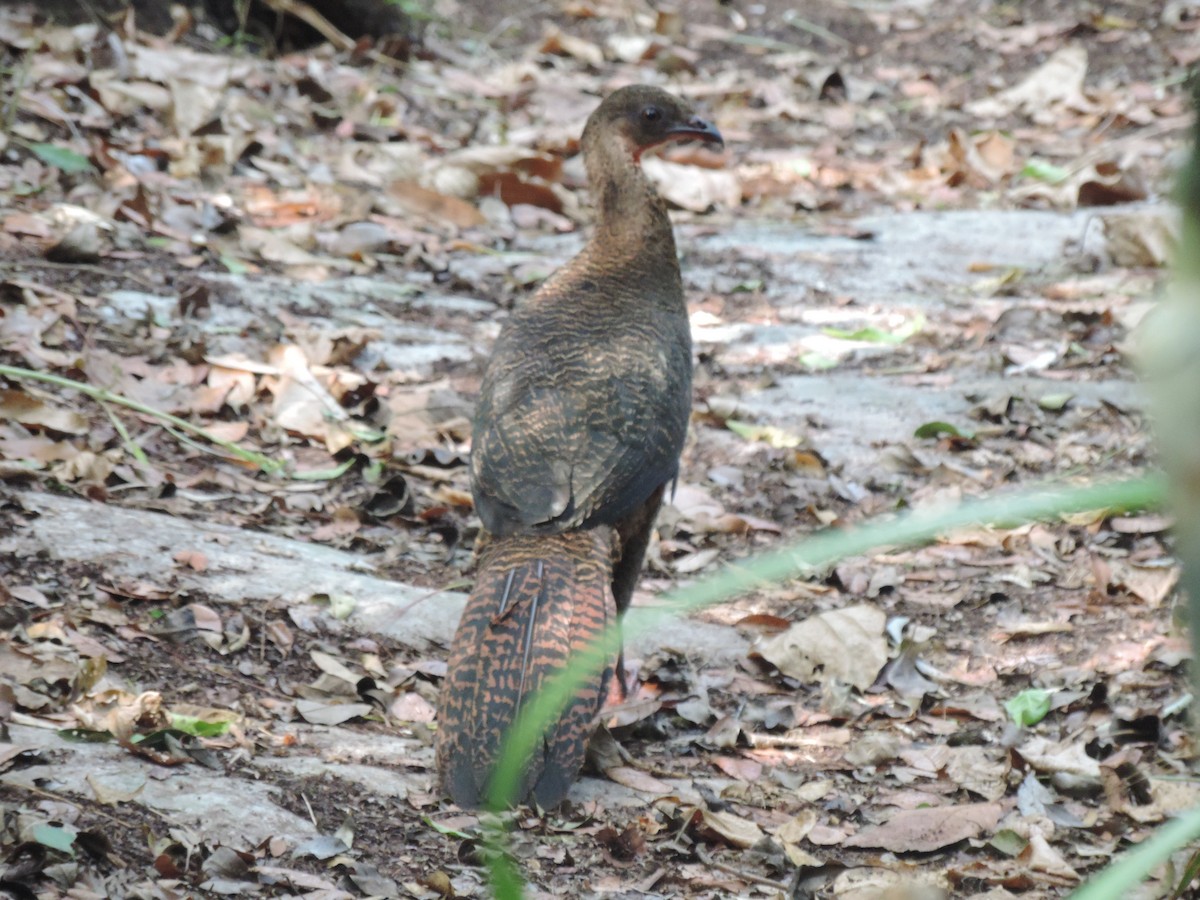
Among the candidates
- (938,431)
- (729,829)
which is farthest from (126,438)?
(938,431)

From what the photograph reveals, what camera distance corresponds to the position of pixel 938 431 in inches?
255

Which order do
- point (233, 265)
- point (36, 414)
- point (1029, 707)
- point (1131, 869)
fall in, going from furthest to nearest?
point (233, 265), point (36, 414), point (1029, 707), point (1131, 869)

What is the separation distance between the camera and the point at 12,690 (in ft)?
11.6

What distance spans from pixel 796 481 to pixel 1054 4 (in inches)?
348

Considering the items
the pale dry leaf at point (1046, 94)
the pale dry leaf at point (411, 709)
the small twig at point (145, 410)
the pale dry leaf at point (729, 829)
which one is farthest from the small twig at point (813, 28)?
the pale dry leaf at point (729, 829)

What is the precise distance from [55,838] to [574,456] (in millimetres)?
1922

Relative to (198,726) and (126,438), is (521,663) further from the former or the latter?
(126,438)

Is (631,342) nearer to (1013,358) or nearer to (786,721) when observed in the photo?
(786,721)

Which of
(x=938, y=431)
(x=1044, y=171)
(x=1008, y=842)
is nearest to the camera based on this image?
(x=1008, y=842)

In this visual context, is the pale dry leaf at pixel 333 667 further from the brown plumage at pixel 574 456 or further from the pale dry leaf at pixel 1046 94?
the pale dry leaf at pixel 1046 94

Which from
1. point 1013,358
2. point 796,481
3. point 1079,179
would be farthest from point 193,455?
point 1079,179

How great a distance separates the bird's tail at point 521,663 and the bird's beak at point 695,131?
2.32 metres

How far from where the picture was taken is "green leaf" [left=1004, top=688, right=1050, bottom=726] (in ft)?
14.3

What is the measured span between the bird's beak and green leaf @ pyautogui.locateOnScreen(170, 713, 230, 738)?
3.07 m
